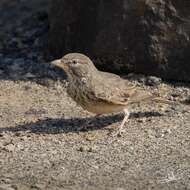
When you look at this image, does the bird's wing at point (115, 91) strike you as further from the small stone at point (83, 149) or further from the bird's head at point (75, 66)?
the small stone at point (83, 149)

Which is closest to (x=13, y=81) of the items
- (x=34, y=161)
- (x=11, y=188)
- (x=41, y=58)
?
(x=41, y=58)

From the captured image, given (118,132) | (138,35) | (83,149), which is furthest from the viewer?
(138,35)

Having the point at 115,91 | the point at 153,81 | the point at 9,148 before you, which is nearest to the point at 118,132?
the point at 115,91

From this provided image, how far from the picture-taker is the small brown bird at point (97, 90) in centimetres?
841

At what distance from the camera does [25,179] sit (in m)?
7.39

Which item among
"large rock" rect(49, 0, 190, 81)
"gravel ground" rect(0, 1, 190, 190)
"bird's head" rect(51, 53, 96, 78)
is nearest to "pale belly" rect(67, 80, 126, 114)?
"bird's head" rect(51, 53, 96, 78)

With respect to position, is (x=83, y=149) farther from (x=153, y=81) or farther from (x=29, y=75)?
(x=29, y=75)

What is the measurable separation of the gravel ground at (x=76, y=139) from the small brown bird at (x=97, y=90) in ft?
0.97

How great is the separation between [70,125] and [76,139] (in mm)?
464

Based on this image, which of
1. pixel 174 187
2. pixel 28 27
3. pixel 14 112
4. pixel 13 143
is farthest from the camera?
pixel 28 27

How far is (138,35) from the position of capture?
9898mm

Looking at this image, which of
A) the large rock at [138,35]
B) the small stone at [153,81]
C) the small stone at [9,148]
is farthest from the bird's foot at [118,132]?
the large rock at [138,35]

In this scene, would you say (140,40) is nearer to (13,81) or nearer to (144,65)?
(144,65)

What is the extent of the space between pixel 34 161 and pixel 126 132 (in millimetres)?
1228
